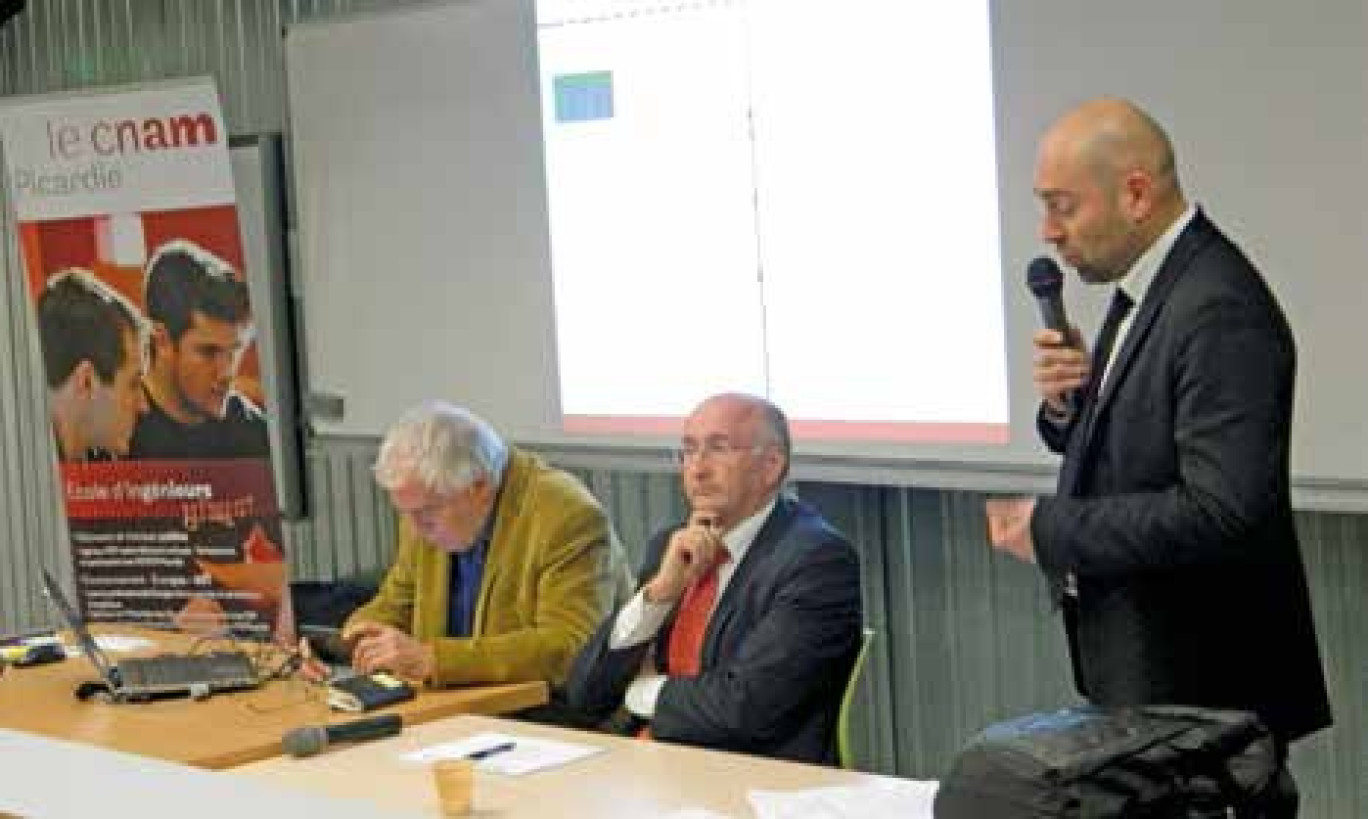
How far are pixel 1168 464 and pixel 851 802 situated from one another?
25.7 inches

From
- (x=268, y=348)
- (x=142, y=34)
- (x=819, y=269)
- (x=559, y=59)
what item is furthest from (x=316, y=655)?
(x=142, y=34)

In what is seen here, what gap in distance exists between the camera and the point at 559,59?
17.2 feet

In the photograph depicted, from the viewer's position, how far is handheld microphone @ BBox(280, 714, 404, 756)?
3.45m

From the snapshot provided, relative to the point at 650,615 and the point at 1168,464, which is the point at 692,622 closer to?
the point at 650,615

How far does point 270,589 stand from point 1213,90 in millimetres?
3160

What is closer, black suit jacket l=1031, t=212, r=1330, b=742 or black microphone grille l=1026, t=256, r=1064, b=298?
black suit jacket l=1031, t=212, r=1330, b=742

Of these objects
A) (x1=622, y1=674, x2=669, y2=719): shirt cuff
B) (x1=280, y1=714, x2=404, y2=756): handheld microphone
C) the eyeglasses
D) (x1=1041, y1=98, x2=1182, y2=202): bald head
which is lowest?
(x1=622, y1=674, x2=669, y2=719): shirt cuff

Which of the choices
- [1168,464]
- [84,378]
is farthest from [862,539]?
[84,378]

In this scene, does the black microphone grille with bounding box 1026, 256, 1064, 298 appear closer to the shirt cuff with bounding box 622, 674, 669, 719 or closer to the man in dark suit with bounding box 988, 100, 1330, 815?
the man in dark suit with bounding box 988, 100, 1330, 815

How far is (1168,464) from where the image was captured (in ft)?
9.85

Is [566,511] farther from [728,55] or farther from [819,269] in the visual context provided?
[728,55]

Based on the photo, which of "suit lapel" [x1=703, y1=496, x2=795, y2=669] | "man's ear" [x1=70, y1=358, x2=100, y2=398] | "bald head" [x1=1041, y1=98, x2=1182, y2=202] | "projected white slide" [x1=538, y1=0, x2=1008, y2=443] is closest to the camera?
"bald head" [x1=1041, y1=98, x2=1182, y2=202]

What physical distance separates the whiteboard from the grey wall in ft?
0.62

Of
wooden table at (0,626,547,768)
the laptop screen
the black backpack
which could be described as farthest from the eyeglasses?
the black backpack
